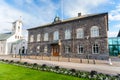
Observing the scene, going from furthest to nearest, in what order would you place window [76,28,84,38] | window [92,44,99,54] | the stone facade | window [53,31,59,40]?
window [53,31,59,40] < window [76,28,84,38] < window [92,44,99,54] < the stone facade

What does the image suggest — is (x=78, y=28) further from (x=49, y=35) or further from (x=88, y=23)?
(x=49, y=35)

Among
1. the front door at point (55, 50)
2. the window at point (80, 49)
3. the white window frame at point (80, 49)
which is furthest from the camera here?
the front door at point (55, 50)

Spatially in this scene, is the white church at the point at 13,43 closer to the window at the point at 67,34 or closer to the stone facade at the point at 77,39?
the stone facade at the point at 77,39

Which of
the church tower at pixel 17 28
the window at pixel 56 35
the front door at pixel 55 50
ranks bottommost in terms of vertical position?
the front door at pixel 55 50

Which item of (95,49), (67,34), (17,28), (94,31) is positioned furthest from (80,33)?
(17,28)

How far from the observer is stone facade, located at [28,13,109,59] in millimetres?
23250

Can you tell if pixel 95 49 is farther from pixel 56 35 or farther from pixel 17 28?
pixel 17 28

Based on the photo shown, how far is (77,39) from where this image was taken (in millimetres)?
26719

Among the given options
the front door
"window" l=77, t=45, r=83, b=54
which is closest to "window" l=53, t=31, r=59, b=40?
the front door

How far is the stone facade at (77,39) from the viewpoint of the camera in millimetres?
23250

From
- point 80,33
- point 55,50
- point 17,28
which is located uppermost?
point 17,28

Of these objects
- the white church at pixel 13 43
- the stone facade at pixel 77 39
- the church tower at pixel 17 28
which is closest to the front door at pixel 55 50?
the stone facade at pixel 77 39

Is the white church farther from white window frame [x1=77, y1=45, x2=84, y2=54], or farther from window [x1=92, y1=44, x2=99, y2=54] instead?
window [x1=92, y1=44, x2=99, y2=54]

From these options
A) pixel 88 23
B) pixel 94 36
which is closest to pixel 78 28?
pixel 88 23
